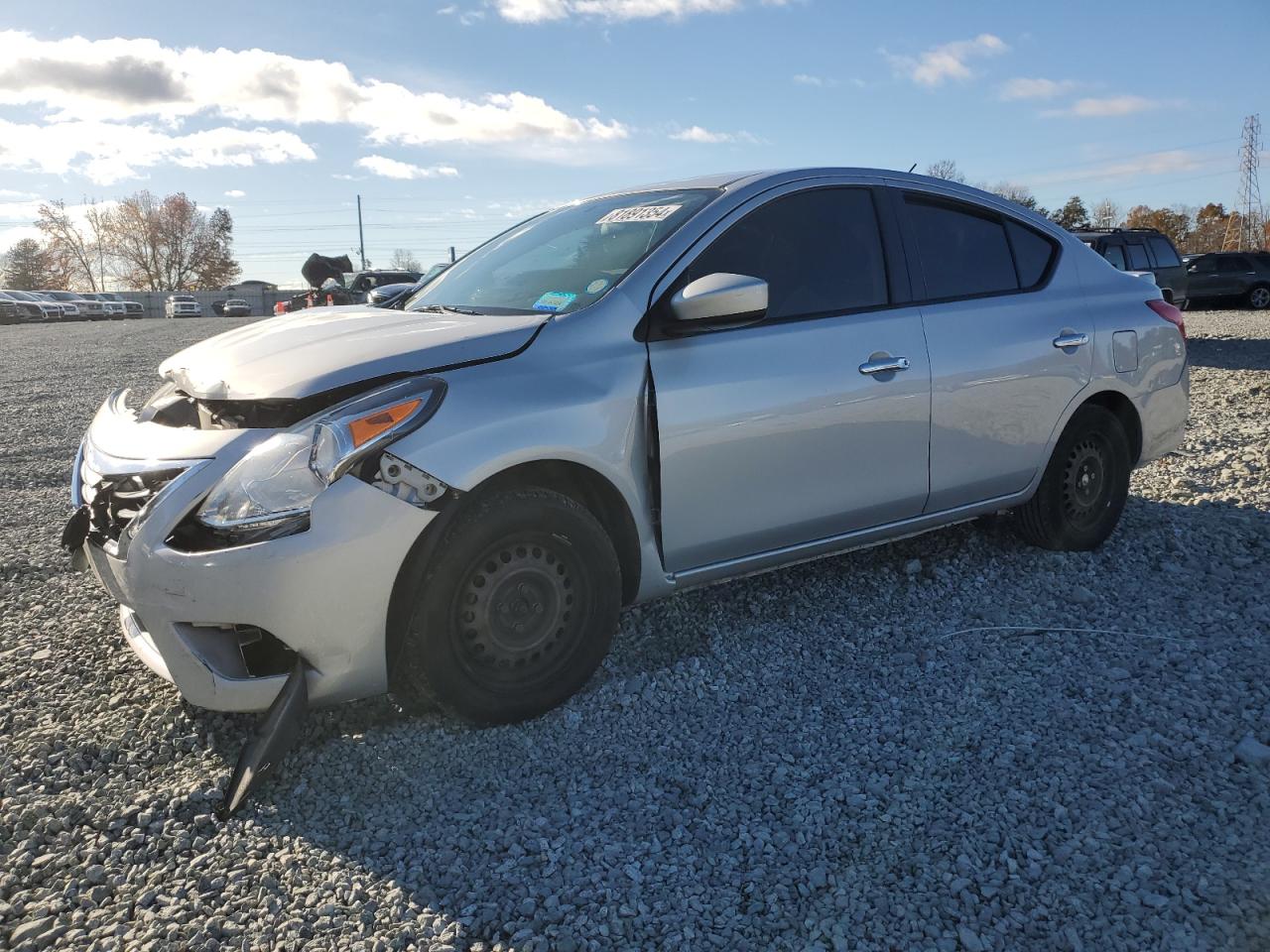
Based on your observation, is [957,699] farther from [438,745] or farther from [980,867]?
[438,745]

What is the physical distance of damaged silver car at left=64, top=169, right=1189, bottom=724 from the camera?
265 cm

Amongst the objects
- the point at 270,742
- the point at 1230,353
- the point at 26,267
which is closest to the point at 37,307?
the point at 1230,353

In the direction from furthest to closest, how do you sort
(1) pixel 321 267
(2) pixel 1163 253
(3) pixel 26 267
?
(3) pixel 26 267
(2) pixel 1163 253
(1) pixel 321 267

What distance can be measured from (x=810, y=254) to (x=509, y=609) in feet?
5.96

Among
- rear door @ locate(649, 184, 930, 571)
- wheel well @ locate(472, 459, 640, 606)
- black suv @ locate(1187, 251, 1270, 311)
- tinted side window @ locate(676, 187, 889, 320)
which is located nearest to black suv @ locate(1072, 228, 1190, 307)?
black suv @ locate(1187, 251, 1270, 311)

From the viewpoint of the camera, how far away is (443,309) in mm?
3697

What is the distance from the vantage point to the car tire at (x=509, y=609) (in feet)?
9.15

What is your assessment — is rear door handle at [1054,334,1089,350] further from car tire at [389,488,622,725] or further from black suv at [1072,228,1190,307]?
black suv at [1072,228,1190,307]

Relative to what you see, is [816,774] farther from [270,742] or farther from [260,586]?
[260,586]

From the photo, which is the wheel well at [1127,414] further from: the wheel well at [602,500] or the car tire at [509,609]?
the car tire at [509,609]

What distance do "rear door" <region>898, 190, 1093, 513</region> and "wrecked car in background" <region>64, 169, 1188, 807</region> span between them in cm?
1

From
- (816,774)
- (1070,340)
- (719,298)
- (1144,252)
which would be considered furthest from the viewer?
(1144,252)

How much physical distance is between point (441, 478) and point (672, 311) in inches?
38.6

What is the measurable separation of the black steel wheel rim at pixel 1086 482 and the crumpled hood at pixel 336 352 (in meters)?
2.75
